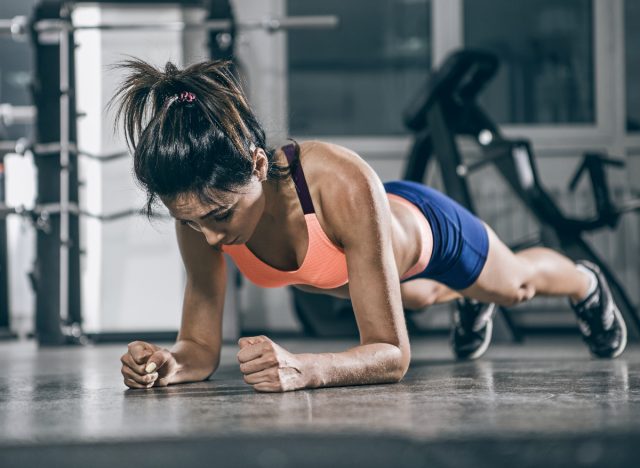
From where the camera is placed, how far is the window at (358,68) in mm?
4496

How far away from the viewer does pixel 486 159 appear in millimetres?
3461

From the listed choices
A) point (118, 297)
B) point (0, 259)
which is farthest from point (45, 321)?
point (0, 259)

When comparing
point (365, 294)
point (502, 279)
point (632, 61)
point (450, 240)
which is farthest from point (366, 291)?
point (632, 61)

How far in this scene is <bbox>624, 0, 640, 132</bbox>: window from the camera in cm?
444

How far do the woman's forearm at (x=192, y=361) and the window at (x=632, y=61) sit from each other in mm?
3323

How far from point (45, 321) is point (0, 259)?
3.09 feet

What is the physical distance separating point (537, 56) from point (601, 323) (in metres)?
2.46

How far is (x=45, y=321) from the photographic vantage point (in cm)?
347

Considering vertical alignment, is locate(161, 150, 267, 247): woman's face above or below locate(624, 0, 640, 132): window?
below

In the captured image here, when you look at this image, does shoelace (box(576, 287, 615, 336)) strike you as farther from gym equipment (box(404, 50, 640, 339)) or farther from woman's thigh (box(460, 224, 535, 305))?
gym equipment (box(404, 50, 640, 339))

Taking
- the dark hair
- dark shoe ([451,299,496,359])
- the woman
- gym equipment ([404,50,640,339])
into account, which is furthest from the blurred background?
the dark hair

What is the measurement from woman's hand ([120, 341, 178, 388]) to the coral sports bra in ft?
0.86

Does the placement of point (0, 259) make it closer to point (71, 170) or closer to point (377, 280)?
point (71, 170)

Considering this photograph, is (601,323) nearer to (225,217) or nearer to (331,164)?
(331,164)
